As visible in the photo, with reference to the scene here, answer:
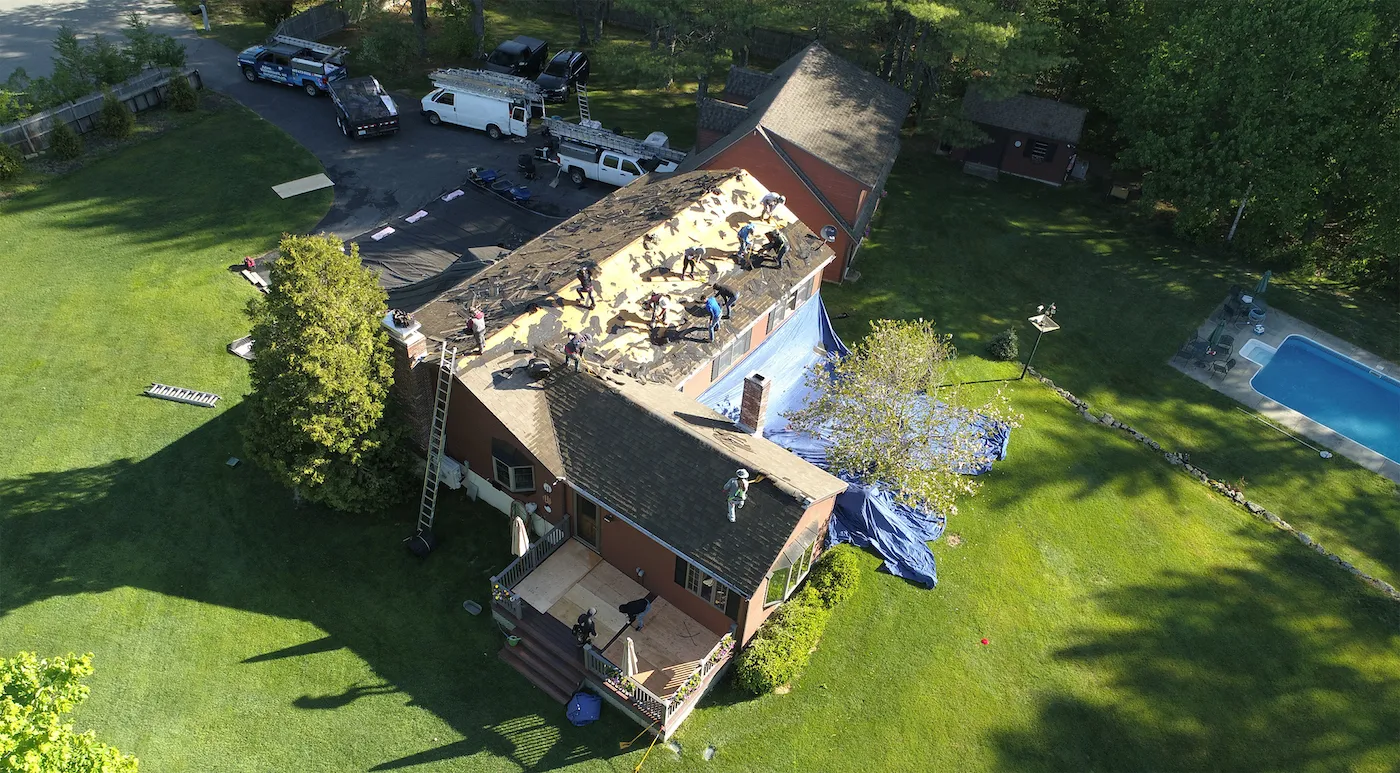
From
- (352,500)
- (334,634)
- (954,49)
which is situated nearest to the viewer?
(334,634)

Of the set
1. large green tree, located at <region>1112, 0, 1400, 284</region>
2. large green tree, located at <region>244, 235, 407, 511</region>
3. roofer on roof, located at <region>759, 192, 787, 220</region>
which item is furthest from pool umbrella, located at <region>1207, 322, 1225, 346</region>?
large green tree, located at <region>244, 235, 407, 511</region>

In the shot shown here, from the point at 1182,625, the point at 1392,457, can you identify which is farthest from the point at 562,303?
the point at 1392,457

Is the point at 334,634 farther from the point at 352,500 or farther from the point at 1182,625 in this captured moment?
the point at 1182,625

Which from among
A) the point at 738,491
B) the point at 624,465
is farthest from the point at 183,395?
the point at 738,491

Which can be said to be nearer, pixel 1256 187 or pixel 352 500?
pixel 352 500

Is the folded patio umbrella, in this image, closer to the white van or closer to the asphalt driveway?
the asphalt driveway

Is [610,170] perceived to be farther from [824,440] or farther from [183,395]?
[183,395]

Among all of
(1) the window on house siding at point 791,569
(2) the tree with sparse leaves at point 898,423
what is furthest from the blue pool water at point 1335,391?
(1) the window on house siding at point 791,569
